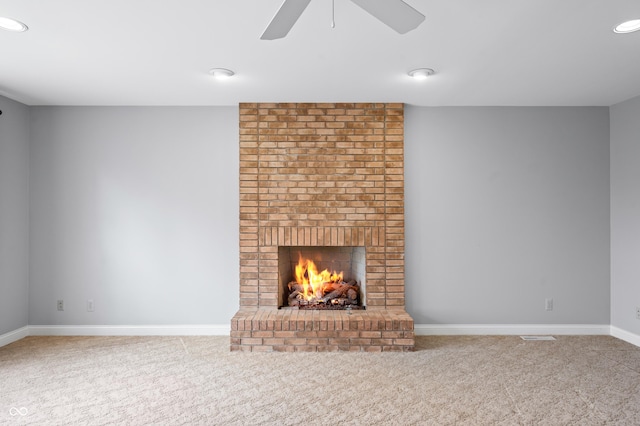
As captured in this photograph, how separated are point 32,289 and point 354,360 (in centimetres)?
330

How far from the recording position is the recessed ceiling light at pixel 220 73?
332cm

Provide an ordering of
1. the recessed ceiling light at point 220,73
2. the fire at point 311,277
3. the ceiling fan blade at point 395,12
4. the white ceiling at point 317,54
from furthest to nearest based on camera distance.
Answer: the fire at point 311,277
the recessed ceiling light at point 220,73
the white ceiling at point 317,54
the ceiling fan blade at point 395,12

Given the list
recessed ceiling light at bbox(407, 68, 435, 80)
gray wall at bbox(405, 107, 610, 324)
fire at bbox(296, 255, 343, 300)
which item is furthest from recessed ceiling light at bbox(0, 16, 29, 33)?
gray wall at bbox(405, 107, 610, 324)

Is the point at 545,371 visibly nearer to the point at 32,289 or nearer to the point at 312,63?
the point at 312,63

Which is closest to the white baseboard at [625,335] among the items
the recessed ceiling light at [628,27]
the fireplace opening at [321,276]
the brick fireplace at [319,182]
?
the brick fireplace at [319,182]

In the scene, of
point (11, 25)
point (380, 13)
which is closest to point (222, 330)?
point (11, 25)

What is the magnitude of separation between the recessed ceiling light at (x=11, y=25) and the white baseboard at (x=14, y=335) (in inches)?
113

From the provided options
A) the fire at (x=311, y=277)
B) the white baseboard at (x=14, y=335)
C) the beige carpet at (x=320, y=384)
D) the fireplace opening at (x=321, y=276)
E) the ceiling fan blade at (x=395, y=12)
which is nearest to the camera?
the ceiling fan blade at (x=395, y=12)

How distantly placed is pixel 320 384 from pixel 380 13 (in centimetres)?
244

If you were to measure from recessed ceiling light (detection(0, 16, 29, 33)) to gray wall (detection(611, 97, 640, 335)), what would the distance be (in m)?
4.90

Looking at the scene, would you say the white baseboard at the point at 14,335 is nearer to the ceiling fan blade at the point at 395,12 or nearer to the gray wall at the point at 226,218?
the gray wall at the point at 226,218

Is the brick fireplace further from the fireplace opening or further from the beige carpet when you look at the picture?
the beige carpet

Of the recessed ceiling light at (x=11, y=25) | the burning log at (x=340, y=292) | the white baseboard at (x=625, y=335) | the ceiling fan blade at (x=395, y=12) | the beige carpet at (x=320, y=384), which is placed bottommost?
the beige carpet at (x=320, y=384)

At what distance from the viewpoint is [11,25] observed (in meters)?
2.51
